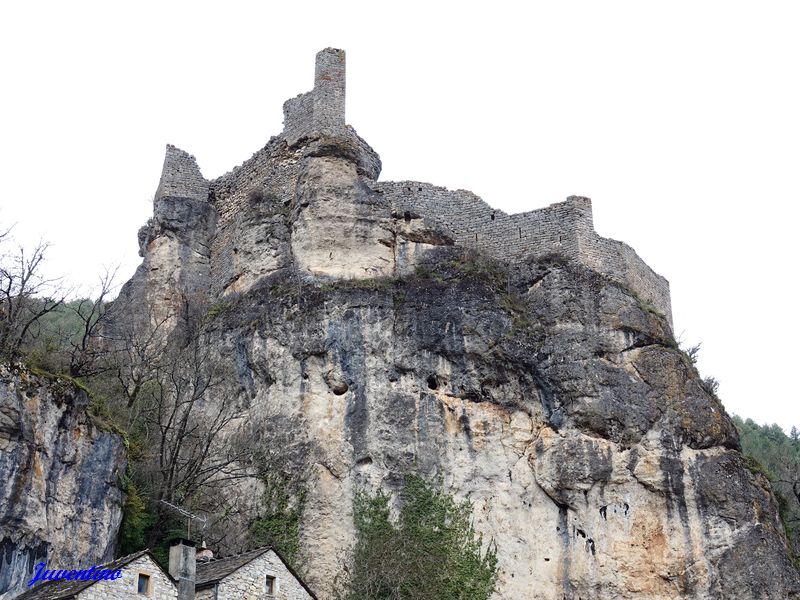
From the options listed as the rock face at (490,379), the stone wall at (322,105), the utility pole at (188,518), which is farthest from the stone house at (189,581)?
the stone wall at (322,105)

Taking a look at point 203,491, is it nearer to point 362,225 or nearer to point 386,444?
point 386,444

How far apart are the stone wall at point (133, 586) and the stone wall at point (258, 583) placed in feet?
3.24

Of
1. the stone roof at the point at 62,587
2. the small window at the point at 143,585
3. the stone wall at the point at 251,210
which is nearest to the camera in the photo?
the stone roof at the point at 62,587

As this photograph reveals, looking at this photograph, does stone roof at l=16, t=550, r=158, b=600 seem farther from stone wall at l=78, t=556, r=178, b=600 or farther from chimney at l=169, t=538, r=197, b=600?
chimney at l=169, t=538, r=197, b=600

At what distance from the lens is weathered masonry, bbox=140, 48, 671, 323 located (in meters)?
31.4

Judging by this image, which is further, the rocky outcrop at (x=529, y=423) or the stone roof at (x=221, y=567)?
the rocky outcrop at (x=529, y=423)

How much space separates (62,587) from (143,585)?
1333 mm

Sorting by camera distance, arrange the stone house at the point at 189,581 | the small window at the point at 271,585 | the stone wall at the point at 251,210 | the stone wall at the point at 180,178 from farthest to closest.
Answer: the stone wall at the point at 180,178, the stone wall at the point at 251,210, the small window at the point at 271,585, the stone house at the point at 189,581

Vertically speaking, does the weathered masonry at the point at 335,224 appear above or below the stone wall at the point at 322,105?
below

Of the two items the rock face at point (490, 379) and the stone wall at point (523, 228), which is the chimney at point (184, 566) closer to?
the rock face at point (490, 379)

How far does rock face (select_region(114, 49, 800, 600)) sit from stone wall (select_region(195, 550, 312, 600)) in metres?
3.65

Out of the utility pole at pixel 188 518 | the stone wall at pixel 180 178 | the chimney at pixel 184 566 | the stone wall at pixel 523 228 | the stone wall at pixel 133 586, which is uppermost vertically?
the stone wall at pixel 180 178

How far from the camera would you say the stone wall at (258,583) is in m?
21.2

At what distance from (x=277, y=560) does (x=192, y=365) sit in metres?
9.41
